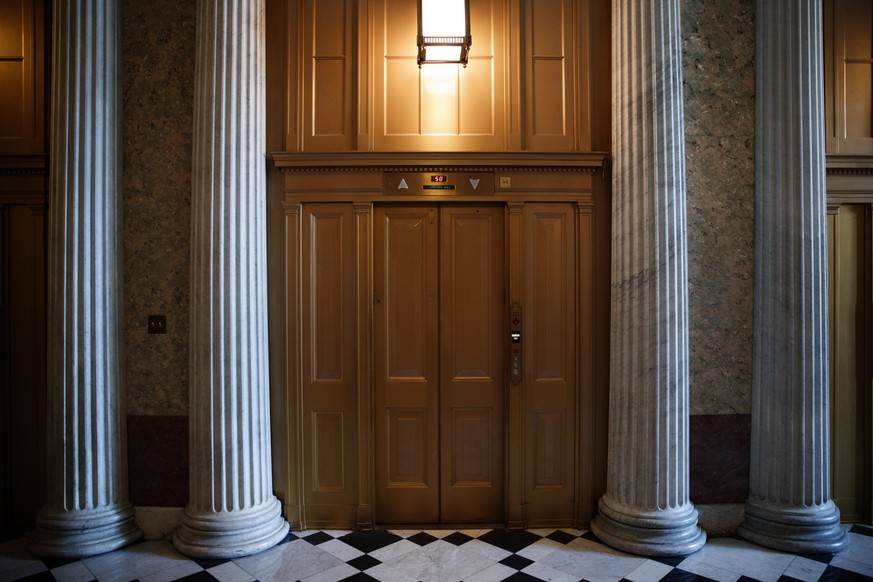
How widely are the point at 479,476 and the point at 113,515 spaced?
2546 mm

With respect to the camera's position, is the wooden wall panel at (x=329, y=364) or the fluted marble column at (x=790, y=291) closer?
the fluted marble column at (x=790, y=291)

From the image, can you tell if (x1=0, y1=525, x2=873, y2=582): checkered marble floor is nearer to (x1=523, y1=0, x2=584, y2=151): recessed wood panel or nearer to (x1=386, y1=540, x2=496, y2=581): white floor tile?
(x1=386, y1=540, x2=496, y2=581): white floor tile

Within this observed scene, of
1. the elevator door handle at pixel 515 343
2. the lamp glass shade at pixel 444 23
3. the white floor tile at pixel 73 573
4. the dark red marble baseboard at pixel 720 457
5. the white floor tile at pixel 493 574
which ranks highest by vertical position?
the lamp glass shade at pixel 444 23

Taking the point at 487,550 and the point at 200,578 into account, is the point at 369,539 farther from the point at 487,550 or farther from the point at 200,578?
the point at 200,578

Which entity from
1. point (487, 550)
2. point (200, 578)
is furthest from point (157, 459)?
point (487, 550)

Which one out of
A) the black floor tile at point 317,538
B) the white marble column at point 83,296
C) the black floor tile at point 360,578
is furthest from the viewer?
the black floor tile at point 317,538

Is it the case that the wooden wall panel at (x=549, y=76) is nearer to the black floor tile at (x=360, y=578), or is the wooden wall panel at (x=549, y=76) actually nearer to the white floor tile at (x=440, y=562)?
the white floor tile at (x=440, y=562)

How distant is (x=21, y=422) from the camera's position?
3.69 m

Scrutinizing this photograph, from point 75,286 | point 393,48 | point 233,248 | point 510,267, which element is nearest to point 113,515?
point 75,286

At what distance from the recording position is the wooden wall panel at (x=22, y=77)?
367 centimetres

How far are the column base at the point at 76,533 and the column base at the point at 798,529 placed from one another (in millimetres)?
4337

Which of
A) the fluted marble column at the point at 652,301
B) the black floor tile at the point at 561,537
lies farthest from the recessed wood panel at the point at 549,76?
the black floor tile at the point at 561,537

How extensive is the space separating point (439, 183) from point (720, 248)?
2072 mm

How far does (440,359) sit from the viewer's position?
3.74 meters
